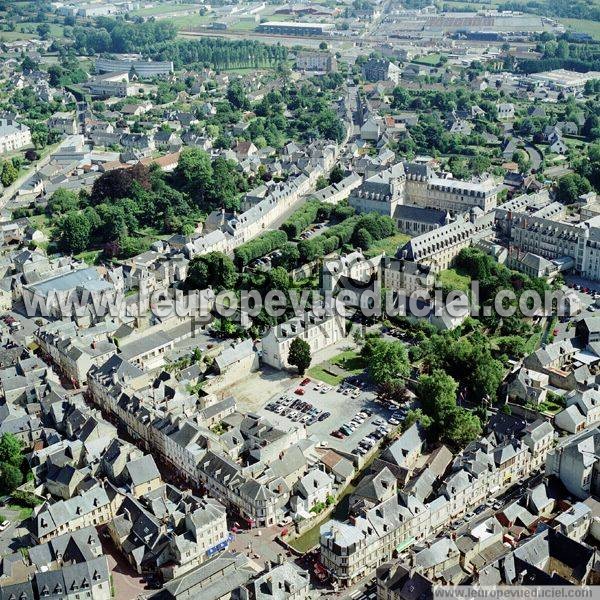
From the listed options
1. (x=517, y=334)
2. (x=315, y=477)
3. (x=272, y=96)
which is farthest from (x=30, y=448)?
(x=272, y=96)

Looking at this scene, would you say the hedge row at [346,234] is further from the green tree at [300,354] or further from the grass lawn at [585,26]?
the grass lawn at [585,26]

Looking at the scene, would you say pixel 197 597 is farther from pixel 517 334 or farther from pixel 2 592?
pixel 517 334

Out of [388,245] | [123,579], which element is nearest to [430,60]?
[388,245]

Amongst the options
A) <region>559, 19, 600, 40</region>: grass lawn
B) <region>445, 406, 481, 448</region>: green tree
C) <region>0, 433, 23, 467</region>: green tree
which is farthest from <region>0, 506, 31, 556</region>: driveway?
<region>559, 19, 600, 40</region>: grass lawn

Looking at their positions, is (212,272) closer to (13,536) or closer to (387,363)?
(387,363)

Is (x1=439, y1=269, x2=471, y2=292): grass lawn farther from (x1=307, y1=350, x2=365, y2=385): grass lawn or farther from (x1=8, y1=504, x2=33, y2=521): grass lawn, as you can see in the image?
(x1=8, y1=504, x2=33, y2=521): grass lawn
